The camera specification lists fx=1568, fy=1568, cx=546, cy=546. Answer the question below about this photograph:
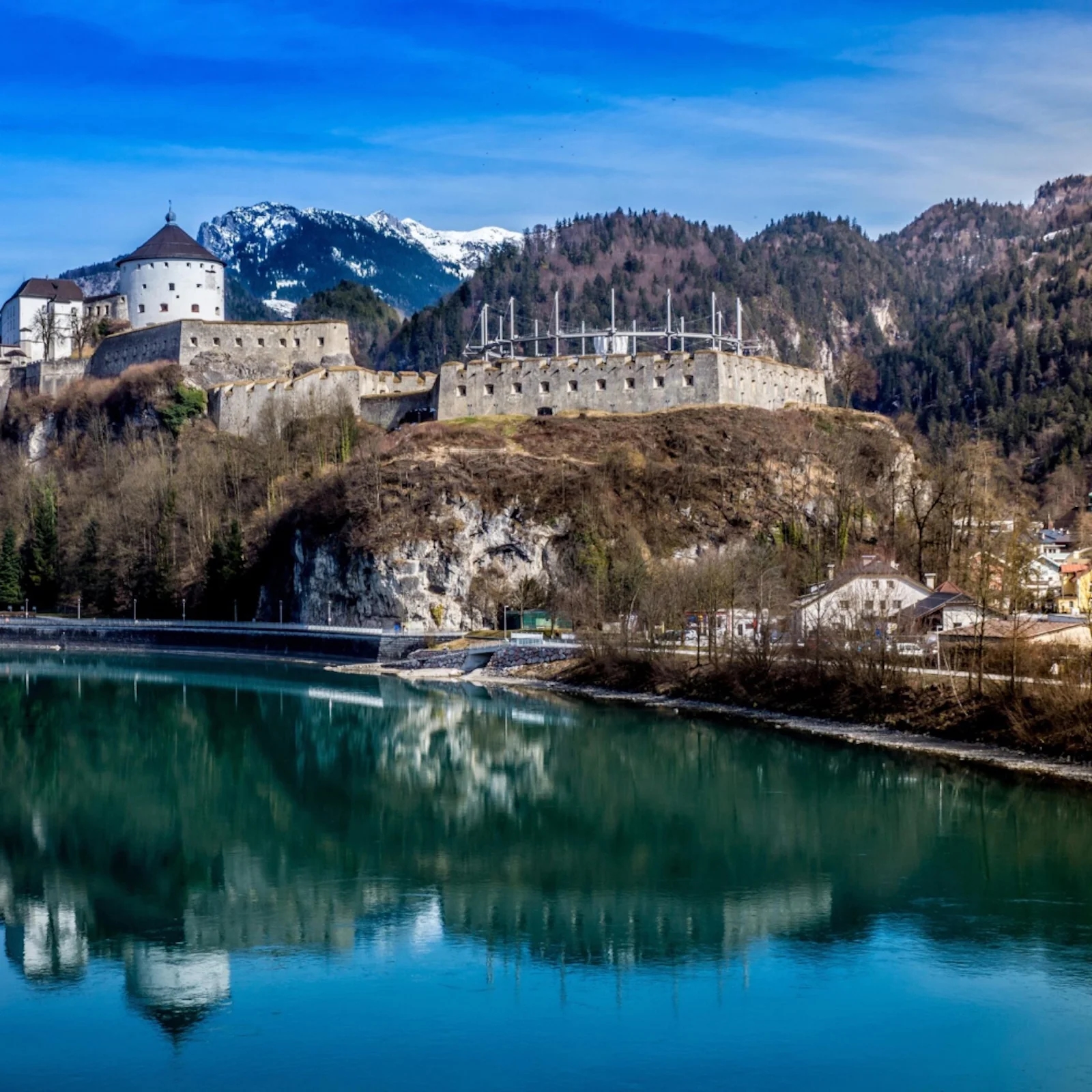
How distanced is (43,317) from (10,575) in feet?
63.8

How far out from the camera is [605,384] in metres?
55.3

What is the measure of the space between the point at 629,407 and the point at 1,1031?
4155cm

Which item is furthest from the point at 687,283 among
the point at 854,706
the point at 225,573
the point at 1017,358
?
the point at 854,706

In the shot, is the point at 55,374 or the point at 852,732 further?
the point at 55,374

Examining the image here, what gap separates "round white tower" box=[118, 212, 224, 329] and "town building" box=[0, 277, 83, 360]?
8.26 metres

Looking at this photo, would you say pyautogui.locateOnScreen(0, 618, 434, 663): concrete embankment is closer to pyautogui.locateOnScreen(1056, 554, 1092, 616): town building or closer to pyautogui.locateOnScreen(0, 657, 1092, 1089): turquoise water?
pyautogui.locateOnScreen(0, 657, 1092, 1089): turquoise water

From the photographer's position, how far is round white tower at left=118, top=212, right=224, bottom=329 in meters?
68.5

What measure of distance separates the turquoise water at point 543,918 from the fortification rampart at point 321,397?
27330 mm

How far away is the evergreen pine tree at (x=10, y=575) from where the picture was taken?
63.2 m

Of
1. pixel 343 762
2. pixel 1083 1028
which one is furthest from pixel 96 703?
pixel 1083 1028

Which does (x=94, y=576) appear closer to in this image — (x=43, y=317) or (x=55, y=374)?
(x=55, y=374)

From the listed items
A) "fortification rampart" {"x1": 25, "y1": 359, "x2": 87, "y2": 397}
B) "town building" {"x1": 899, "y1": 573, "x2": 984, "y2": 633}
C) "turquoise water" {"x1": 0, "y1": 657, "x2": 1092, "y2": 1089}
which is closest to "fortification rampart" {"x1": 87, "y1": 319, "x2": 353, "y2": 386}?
"fortification rampart" {"x1": 25, "y1": 359, "x2": 87, "y2": 397}

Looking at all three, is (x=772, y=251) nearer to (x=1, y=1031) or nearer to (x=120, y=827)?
(x=120, y=827)

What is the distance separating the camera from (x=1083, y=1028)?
15.0 metres
